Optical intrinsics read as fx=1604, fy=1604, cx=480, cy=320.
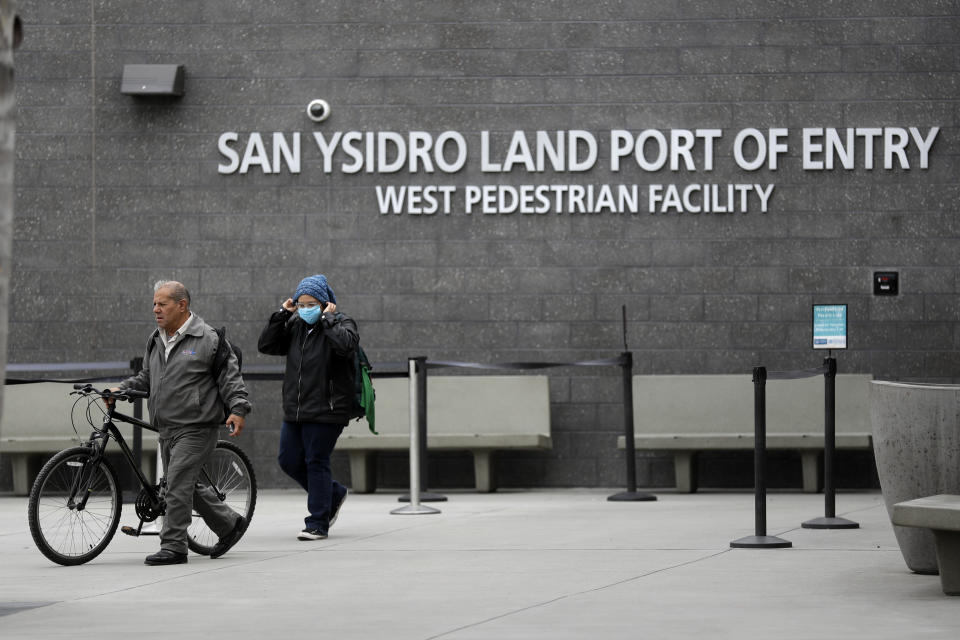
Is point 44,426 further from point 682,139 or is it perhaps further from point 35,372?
point 682,139

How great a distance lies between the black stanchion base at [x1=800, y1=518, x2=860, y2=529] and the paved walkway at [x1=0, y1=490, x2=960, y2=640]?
152 mm

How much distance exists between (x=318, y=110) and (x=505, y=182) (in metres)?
1.98

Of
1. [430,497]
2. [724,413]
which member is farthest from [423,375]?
[724,413]

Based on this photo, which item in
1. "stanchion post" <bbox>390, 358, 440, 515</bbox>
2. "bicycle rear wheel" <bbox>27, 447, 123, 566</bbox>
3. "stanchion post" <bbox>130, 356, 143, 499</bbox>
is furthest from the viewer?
"stanchion post" <bbox>130, 356, 143, 499</bbox>

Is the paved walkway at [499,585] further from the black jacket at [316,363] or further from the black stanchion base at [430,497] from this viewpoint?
the black stanchion base at [430,497]

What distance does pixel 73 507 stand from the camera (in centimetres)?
898

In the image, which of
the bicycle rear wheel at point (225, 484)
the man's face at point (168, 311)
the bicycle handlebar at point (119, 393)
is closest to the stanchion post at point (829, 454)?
the bicycle rear wheel at point (225, 484)

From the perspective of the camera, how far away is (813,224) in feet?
50.7

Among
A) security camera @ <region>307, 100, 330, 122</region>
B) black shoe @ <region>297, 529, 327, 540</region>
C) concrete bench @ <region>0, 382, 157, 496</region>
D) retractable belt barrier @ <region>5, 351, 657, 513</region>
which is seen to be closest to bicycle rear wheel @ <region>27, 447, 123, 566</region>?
black shoe @ <region>297, 529, 327, 540</region>

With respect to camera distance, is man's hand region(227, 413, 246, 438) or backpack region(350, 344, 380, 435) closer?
man's hand region(227, 413, 246, 438)

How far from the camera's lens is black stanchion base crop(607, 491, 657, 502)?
14086mm

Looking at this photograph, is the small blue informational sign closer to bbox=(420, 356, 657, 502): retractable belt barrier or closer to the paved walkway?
the paved walkway

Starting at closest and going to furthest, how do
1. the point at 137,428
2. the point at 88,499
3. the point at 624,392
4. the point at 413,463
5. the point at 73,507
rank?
the point at 73,507 → the point at 88,499 → the point at 413,463 → the point at 137,428 → the point at 624,392

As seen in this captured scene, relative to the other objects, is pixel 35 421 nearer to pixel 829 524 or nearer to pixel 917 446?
pixel 829 524
